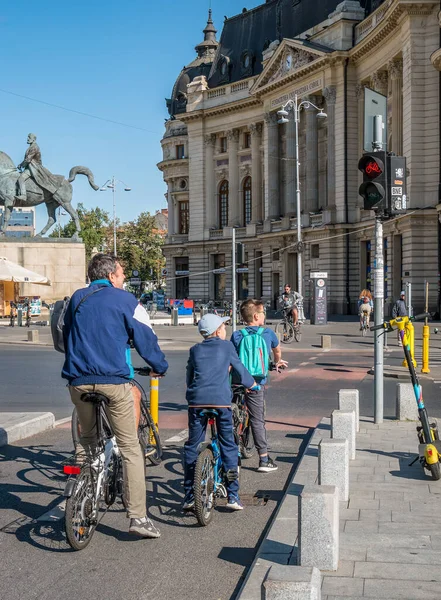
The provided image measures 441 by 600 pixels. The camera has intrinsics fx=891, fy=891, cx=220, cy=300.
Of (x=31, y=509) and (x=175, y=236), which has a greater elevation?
(x=175, y=236)

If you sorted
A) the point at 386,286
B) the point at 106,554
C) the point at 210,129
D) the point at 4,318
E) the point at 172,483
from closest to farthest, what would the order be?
the point at 106,554 → the point at 172,483 → the point at 4,318 → the point at 386,286 → the point at 210,129

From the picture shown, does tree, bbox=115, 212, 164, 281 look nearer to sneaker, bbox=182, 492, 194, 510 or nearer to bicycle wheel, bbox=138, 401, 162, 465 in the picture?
bicycle wheel, bbox=138, 401, 162, 465

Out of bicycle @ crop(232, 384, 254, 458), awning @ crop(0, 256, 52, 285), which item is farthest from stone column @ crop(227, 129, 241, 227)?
bicycle @ crop(232, 384, 254, 458)

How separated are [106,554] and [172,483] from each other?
2.30 meters

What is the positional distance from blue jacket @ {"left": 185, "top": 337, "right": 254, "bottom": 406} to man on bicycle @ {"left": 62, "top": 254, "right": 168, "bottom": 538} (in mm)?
624

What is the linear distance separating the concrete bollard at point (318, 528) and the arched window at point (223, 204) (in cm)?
7443

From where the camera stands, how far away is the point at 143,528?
6438mm

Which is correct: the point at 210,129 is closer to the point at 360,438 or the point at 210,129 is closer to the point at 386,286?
the point at 386,286

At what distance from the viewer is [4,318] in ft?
154

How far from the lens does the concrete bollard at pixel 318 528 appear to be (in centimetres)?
542

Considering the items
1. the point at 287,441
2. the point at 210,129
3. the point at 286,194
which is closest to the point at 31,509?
the point at 287,441

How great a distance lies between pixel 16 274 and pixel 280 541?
34.9 metres

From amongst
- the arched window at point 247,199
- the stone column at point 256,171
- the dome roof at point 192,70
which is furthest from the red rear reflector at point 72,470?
the dome roof at point 192,70

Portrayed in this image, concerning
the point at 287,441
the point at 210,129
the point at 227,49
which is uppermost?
the point at 227,49
